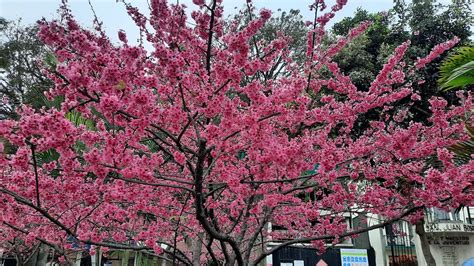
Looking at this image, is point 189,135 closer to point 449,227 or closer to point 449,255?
point 449,227

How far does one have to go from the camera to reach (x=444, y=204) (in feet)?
14.5

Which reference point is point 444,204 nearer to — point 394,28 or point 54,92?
point 54,92

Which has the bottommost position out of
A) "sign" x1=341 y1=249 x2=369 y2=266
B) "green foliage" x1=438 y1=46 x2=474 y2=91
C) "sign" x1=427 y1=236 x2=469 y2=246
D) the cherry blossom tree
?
"sign" x1=341 y1=249 x2=369 y2=266

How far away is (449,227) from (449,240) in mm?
528

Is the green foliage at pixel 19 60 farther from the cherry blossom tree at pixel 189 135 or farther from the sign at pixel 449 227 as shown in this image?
the sign at pixel 449 227

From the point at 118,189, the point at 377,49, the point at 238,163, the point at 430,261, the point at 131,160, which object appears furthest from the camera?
the point at 377,49

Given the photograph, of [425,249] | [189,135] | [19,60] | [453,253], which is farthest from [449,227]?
[19,60]

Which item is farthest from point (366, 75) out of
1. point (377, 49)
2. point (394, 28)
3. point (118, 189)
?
point (118, 189)

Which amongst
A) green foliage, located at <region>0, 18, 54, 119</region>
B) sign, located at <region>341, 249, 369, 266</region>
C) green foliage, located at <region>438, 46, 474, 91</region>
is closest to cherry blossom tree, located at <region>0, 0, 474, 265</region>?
green foliage, located at <region>438, 46, 474, 91</region>

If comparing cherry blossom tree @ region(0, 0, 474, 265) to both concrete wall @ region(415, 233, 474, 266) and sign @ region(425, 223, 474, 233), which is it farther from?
concrete wall @ region(415, 233, 474, 266)

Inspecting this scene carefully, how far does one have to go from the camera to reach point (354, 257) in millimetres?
12016

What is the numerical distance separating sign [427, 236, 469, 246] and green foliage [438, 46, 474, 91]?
8.49 meters

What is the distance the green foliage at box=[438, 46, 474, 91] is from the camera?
4281mm

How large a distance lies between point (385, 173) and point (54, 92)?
383cm
